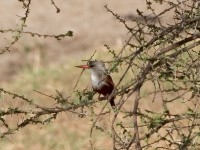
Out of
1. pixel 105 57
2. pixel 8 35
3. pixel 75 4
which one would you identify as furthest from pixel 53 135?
pixel 75 4

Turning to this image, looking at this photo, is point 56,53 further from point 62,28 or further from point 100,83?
point 100,83

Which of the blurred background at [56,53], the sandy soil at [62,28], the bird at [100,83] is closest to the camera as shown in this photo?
the bird at [100,83]

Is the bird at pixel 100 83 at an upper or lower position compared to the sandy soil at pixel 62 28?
lower

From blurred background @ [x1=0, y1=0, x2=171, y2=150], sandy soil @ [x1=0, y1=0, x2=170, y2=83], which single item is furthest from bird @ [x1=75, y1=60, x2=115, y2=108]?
sandy soil @ [x1=0, y1=0, x2=170, y2=83]

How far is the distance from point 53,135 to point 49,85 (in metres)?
1.75

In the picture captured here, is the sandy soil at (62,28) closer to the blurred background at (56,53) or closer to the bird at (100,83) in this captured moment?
the blurred background at (56,53)

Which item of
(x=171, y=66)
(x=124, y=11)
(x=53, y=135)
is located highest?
(x=124, y=11)

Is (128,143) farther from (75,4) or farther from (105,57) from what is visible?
(75,4)

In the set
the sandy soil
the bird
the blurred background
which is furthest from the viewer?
the sandy soil

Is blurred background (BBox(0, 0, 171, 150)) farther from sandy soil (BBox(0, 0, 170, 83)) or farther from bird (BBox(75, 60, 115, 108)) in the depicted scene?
bird (BBox(75, 60, 115, 108))

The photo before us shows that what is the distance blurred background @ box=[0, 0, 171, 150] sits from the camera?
9.59 meters

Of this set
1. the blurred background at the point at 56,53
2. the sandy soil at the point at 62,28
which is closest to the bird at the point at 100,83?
the blurred background at the point at 56,53

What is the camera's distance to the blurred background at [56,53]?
959 centimetres

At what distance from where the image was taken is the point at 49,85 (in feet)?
37.1
